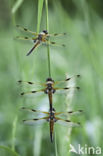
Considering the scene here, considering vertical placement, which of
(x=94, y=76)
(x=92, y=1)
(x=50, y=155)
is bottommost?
(x=50, y=155)

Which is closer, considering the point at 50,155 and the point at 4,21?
the point at 50,155

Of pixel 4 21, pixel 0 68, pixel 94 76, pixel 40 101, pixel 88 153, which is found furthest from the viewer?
pixel 4 21

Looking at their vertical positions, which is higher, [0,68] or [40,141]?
[0,68]

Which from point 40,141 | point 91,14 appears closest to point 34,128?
point 40,141

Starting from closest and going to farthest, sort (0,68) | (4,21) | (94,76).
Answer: (94,76)
(0,68)
(4,21)

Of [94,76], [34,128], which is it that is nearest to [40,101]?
[34,128]

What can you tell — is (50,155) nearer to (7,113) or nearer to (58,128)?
(58,128)

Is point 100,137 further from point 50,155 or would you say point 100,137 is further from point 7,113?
point 7,113
